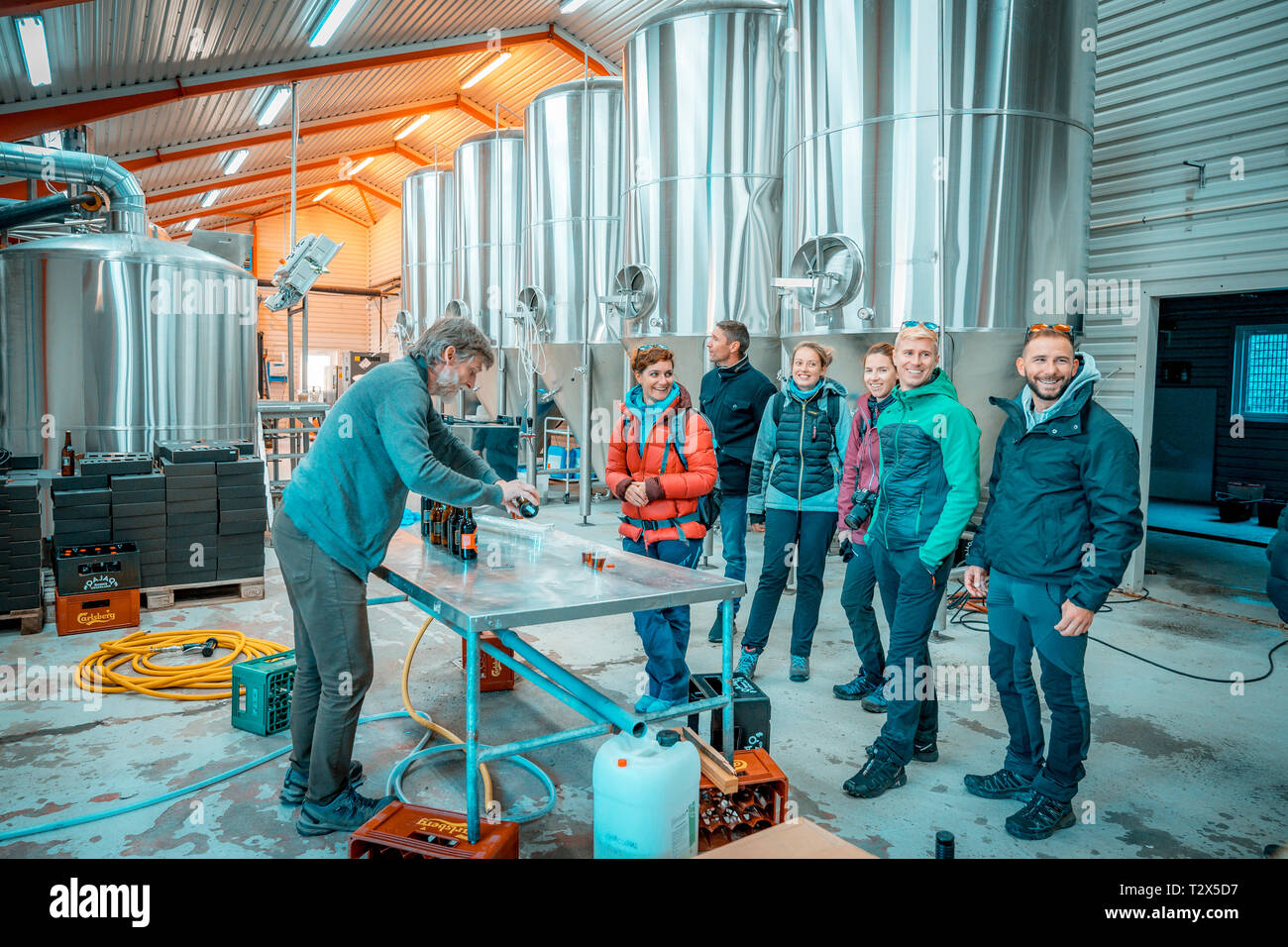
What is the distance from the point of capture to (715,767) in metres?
2.75

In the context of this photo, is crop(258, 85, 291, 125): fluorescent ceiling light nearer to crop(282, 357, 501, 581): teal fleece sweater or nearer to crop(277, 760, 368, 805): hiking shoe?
crop(282, 357, 501, 581): teal fleece sweater

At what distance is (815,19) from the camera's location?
5.71 metres

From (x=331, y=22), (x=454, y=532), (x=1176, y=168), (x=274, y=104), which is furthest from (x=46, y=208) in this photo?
(x=1176, y=168)

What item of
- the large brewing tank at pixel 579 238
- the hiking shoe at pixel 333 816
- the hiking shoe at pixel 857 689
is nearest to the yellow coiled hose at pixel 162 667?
the hiking shoe at pixel 333 816

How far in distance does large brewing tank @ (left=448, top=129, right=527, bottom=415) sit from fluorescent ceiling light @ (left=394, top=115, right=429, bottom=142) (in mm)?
6584

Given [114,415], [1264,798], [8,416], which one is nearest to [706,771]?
[1264,798]

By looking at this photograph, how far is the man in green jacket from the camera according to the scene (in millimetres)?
3117

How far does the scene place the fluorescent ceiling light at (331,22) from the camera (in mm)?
10102

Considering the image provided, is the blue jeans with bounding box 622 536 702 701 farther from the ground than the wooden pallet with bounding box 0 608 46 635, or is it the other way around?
the blue jeans with bounding box 622 536 702 701

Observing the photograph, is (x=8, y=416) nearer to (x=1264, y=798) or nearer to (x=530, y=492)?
(x=530, y=492)

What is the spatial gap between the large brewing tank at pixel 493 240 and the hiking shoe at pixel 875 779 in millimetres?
9156

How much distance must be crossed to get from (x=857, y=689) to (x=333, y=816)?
2601mm

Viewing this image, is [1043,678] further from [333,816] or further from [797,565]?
[333,816]

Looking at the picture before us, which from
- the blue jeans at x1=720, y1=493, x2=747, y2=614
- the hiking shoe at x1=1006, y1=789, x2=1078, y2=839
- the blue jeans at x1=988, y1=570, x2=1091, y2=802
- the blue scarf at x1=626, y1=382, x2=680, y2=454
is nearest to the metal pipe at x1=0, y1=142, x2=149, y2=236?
the blue scarf at x1=626, y1=382, x2=680, y2=454
